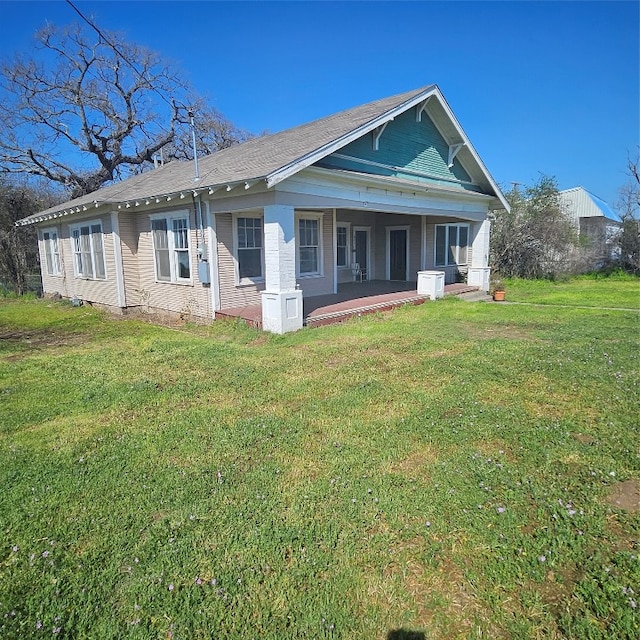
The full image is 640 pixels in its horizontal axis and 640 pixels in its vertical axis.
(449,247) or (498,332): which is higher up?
(449,247)

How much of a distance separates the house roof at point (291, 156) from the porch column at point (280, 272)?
75 cm

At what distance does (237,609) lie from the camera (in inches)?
88.3

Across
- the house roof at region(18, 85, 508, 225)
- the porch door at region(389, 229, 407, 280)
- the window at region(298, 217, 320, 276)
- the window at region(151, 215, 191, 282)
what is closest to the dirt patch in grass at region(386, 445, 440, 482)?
the house roof at region(18, 85, 508, 225)

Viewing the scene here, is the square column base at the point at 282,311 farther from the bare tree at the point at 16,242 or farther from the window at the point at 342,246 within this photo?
the bare tree at the point at 16,242

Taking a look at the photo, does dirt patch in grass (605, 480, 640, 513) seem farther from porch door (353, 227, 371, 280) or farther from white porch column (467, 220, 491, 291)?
white porch column (467, 220, 491, 291)

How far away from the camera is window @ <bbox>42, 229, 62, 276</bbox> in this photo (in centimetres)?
A: 1620

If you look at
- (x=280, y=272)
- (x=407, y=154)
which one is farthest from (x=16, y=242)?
(x=407, y=154)

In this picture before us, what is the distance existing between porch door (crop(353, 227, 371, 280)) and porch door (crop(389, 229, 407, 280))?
3.00ft

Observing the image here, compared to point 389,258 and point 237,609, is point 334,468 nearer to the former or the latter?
point 237,609

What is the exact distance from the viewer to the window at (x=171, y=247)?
10.7 meters

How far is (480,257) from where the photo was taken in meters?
15.7

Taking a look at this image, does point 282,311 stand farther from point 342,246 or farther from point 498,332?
point 342,246

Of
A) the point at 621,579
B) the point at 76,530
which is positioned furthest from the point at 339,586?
the point at 76,530

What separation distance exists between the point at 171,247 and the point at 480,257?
10.9 metres
